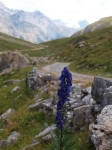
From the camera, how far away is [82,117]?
12.2 m

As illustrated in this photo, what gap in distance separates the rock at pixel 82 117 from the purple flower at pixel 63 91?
180 inches

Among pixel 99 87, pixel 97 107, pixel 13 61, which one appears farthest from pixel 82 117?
pixel 13 61

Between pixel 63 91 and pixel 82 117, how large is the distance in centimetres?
523

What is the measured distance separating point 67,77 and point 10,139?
842cm

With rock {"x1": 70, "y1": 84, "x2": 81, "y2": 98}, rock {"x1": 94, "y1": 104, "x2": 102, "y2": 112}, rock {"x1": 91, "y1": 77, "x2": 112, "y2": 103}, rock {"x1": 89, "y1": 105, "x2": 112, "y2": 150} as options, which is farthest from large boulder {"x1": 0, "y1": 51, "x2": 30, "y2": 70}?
rock {"x1": 89, "y1": 105, "x2": 112, "y2": 150}

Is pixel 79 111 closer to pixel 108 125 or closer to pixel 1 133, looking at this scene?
pixel 108 125

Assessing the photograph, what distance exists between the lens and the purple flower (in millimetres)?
7195

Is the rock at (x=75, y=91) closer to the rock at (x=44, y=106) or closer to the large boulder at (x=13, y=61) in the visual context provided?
the rock at (x=44, y=106)

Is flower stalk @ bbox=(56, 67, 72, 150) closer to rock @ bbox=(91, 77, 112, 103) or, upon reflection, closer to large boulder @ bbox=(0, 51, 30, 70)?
rock @ bbox=(91, 77, 112, 103)

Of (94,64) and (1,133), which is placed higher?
(94,64)

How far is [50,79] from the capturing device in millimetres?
27594

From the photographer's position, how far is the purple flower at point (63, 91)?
283 inches

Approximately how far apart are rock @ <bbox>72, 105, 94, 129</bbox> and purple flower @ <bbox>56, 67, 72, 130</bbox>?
4581 millimetres

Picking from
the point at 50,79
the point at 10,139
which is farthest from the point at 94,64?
the point at 10,139
